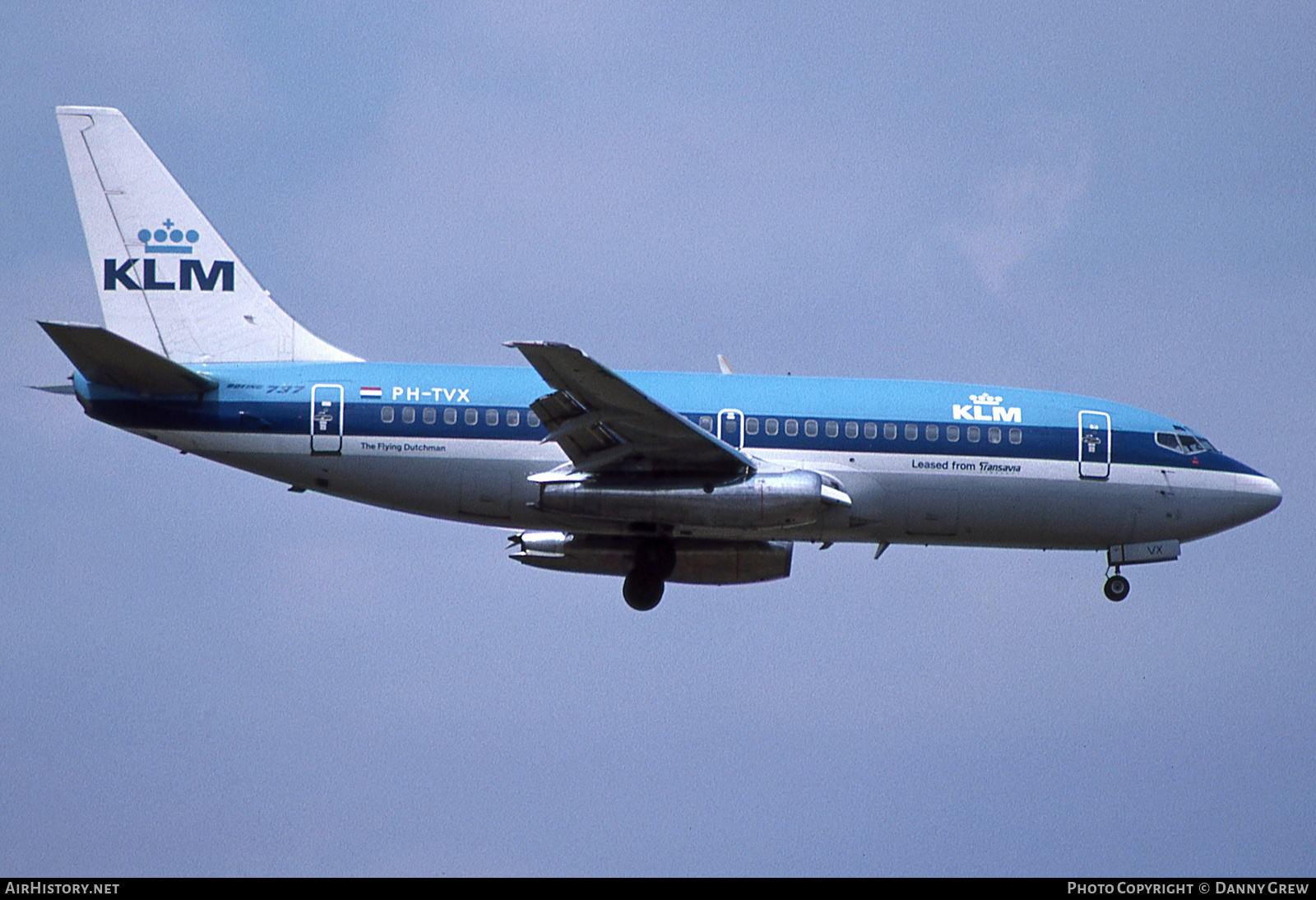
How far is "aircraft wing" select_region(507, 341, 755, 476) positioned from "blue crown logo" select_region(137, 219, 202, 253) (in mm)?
9587

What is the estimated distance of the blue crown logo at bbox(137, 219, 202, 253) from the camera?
115 feet

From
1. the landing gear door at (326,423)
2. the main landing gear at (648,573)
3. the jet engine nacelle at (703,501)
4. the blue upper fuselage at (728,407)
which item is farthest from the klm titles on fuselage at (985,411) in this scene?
the landing gear door at (326,423)

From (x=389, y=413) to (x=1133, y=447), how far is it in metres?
14.8

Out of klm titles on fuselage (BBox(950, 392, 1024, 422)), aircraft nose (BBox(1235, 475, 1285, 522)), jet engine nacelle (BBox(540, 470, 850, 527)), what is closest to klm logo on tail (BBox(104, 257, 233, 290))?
jet engine nacelle (BBox(540, 470, 850, 527))

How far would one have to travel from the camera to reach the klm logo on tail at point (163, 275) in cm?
3459

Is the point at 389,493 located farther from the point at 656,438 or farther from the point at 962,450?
the point at 962,450

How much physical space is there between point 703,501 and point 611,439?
204cm

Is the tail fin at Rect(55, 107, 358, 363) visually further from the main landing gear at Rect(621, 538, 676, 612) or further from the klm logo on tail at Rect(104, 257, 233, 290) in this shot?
the main landing gear at Rect(621, 538, 676, 612)

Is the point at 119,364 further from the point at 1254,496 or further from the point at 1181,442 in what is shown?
the point at 1254,496

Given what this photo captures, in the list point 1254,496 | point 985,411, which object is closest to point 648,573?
point 985,411

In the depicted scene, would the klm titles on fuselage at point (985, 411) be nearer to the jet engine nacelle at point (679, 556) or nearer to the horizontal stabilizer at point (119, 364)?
the jet engine nacelle at point (679, 556)

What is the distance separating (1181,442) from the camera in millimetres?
34969

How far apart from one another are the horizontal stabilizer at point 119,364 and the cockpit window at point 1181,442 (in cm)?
1874
